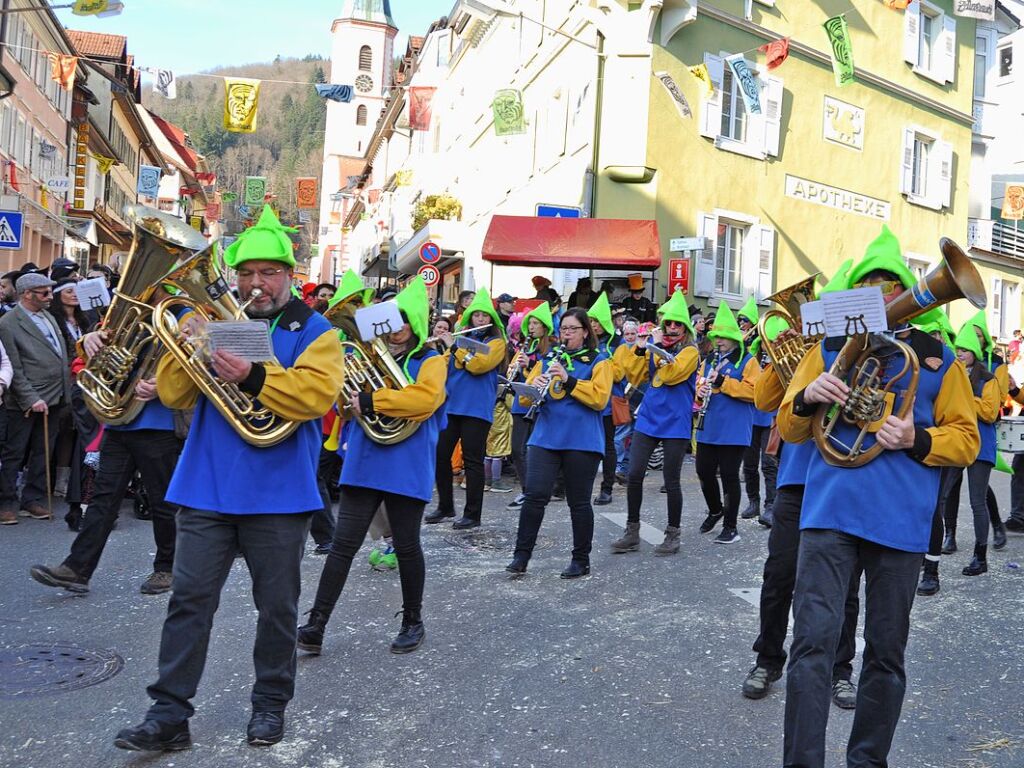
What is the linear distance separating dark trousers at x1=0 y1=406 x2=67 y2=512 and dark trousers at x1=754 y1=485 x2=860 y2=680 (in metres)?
6.37

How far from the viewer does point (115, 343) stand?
640cm

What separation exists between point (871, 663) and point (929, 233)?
24414mm

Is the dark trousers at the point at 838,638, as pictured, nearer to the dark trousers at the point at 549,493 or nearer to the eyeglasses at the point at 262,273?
the eyeglasses at the point at 262,273

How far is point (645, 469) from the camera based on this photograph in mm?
8812

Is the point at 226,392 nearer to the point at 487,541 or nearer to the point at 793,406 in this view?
the point at 793,406

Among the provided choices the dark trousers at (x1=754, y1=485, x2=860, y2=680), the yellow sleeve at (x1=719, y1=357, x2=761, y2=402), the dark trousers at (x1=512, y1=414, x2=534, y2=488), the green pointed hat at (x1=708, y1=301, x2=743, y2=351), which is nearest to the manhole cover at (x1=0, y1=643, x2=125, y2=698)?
the dark trousers at (x1=754, y1=485, x2=860, y2=680)

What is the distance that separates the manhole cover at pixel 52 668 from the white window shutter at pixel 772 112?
19.5 m

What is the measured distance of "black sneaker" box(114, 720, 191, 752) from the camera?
13.7 feet

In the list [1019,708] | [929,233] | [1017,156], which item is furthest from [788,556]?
[1017,156]

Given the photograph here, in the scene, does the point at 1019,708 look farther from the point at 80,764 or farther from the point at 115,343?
the point at 115,343

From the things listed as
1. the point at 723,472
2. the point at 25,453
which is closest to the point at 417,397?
the point at 723,472

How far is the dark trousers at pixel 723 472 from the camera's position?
368 inches

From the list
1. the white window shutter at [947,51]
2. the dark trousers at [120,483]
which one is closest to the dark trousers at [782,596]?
the dark trousers at [120,483]

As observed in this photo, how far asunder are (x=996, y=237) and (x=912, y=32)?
25.2 feet
